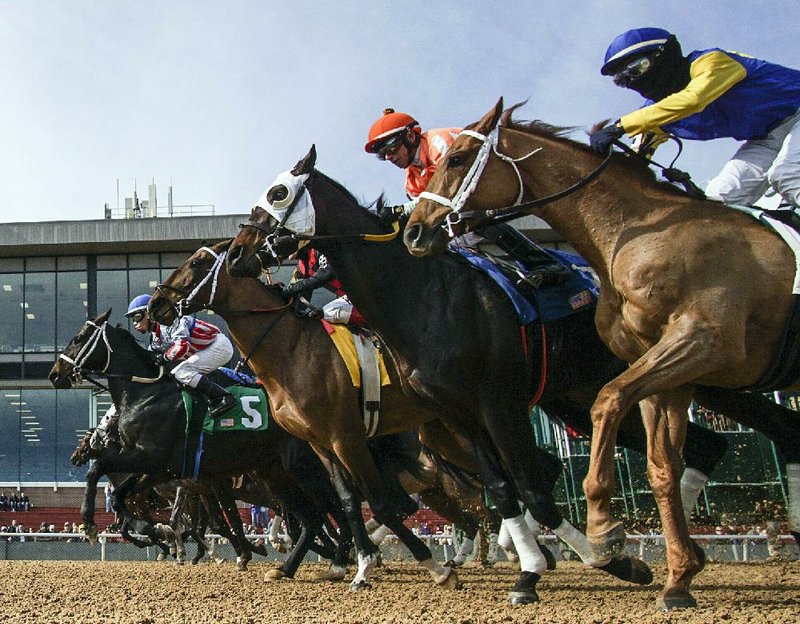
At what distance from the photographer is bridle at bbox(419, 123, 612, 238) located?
489 centimetres

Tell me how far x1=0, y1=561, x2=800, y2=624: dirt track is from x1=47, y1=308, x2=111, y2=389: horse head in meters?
2.30

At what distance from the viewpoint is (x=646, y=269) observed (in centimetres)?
438

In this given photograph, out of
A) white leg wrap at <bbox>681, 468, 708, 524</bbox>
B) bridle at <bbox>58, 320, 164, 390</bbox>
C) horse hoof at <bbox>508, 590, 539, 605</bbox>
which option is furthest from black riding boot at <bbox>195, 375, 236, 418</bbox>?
white leg wrap at <bbox>681, 468, 708, 524</bbox>

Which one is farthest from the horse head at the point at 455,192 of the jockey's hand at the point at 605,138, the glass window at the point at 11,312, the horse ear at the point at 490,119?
the glass window at the point at 11,312

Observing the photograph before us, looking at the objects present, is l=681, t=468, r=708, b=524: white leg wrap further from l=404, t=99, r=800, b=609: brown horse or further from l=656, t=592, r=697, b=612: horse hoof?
l=656, t=592, r=697, b=612: horse hoof

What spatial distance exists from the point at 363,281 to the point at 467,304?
0.80 meters

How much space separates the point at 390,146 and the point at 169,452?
14.0ft

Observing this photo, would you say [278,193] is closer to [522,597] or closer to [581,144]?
[581,144]

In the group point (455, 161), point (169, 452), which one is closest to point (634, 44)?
point (455, 161)

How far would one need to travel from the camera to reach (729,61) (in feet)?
15.7

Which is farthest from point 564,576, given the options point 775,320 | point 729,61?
point 729,61

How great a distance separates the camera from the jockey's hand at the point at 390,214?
6.83 m

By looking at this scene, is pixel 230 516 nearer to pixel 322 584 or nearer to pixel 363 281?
pixel 322 584

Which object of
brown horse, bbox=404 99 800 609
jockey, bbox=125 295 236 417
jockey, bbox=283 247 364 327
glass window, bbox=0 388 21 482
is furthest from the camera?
glass window, bbox=0 388 21 482
